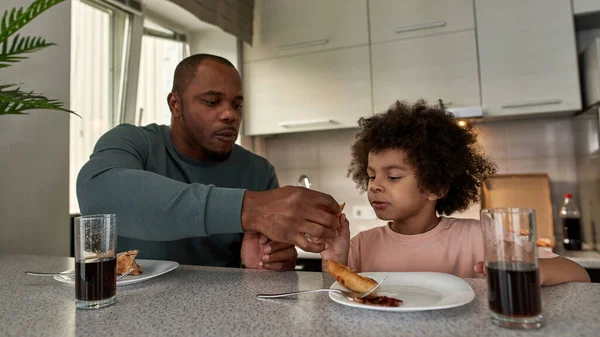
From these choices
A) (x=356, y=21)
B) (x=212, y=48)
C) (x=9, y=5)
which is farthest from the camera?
(x=212, y=48)

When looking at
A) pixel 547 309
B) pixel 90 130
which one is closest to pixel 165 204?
pixel 547 309

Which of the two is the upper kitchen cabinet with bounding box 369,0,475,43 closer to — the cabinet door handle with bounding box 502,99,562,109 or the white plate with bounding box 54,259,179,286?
the cabinet door handle with bounding box 502,99,562,109

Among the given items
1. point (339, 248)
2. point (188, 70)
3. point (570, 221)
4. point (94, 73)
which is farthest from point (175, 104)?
point (570, 221)

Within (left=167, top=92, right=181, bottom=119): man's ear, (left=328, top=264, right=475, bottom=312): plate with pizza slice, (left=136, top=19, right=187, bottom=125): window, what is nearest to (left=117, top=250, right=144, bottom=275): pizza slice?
(left=328, top=264, right=475, bottom=312): plate with pizza slice

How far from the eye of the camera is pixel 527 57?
210 centimetres

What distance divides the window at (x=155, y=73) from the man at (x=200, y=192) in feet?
3.11

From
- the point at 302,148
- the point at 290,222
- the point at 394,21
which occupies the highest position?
the point at 394,21

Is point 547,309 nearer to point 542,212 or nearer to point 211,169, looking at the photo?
point 211,169

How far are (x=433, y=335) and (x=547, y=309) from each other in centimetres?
20

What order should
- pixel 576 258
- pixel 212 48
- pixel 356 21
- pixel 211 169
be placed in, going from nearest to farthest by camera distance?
pixel 211 169 → pixel 576 258 → pixel 356 21 → pixel 212 48

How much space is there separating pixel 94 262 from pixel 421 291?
0.54m

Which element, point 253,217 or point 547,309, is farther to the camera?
point 253,217

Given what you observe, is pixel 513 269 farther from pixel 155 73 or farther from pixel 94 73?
pixel 155 73

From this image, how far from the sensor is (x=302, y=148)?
287 cm
